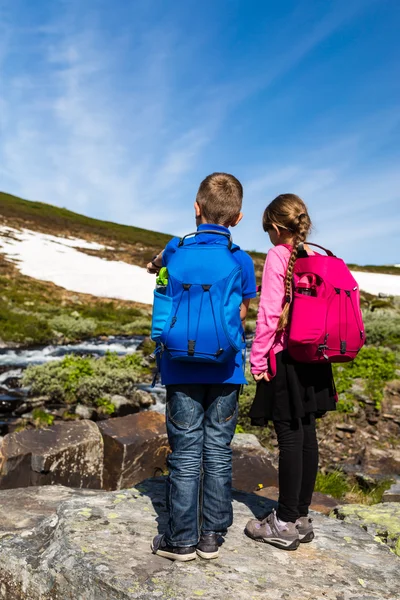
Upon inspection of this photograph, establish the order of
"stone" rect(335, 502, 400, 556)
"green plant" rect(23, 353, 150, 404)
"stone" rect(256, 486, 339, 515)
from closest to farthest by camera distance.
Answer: "stone" rect(335, 502, 400, 556)
"stone" rect(256, 486, 339, 515)
"green plant" rect(23, 353, 150, 404)

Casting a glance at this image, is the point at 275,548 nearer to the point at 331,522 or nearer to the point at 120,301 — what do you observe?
the point at 331,522

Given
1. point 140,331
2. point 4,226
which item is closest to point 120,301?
point 140,331

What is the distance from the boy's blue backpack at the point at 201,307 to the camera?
3.11m

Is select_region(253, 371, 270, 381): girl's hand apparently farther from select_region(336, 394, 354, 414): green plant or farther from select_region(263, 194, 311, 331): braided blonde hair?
select_region(336, 394, 354, 414): green plant

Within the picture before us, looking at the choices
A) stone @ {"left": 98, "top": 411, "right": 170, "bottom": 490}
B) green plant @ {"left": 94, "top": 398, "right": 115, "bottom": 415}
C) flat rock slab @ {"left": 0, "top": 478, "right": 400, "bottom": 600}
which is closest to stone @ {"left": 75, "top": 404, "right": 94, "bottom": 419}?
green plant @ {"left": 94, "top": 398, "right": 115, "bottom": 415}

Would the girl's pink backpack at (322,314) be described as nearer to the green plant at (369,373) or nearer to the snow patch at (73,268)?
the green plant at (369,373)

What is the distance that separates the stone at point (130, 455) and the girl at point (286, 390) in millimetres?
3294

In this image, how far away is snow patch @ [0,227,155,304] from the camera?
37.3 m

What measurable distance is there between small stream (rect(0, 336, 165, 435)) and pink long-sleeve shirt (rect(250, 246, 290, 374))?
7.21m

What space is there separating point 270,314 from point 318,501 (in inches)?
122

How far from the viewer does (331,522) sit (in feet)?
13.4

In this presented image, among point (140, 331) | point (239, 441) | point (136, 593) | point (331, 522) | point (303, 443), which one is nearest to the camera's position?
point (136, 593)

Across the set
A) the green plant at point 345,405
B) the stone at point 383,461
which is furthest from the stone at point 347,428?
→ the stone at point 383,461

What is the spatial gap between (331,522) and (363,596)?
1.21 metres
